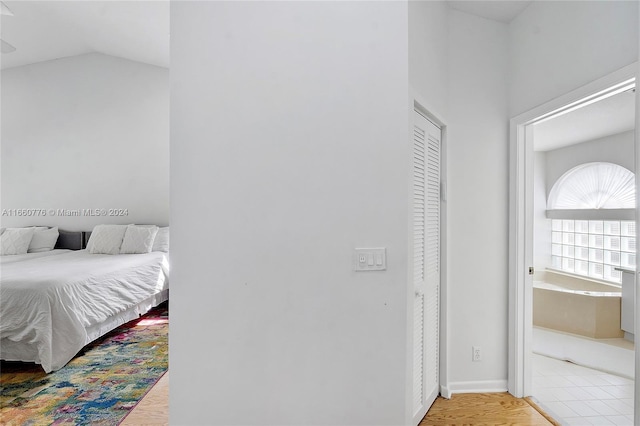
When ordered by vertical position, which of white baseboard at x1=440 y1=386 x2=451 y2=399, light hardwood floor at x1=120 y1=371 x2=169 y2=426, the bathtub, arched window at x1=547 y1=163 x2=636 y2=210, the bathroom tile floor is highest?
arched window at x1=547 y1=163 x2=636 y2=210

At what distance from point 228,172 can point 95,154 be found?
4391 millimetres

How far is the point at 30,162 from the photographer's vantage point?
16.0ft

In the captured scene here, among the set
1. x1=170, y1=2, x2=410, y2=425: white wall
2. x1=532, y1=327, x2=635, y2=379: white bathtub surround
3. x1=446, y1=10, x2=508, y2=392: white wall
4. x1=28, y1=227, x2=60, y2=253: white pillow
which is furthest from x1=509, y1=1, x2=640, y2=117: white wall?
x1=28, y1=227, x2=60, y2=253: white pillow

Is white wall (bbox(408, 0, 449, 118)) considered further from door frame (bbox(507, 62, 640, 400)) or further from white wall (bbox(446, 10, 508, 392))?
door frame (bbox(507, 62, 640, 400))

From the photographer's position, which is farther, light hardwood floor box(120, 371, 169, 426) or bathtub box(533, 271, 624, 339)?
bathtub box(533, 271, 624, 339)

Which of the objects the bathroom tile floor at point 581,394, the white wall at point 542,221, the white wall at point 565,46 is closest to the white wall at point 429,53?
the white wall at point 565,46

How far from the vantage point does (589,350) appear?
3.19m

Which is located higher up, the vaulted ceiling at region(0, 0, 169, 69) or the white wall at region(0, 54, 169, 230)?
the vaulted ceiling at region(0, 0, 169, 69)

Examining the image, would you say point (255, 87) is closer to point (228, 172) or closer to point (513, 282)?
point (228, 172)

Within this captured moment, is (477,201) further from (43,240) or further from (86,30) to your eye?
(43,240)

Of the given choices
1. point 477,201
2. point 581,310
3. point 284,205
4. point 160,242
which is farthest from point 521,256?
point 160,242

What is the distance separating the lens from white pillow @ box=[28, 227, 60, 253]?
450 cm

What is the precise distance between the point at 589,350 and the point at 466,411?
197 centimetres

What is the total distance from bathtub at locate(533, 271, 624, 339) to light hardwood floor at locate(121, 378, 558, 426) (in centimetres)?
194
